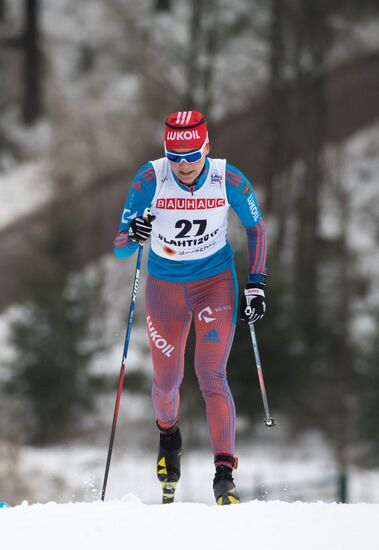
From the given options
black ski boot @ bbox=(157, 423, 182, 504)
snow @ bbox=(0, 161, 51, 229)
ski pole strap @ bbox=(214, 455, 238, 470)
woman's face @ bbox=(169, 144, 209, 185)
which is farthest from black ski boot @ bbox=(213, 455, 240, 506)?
snow @ bbox=(0, 161, 51, 229)

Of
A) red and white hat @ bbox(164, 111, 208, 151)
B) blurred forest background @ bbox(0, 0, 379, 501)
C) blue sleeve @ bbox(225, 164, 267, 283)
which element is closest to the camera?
red and white hat @ bbox(164, 111, 208, 151)

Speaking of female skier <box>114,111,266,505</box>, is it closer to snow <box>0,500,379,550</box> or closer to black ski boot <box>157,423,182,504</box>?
black ski boot <box>157,423,182,504</box>

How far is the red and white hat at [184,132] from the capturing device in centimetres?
562

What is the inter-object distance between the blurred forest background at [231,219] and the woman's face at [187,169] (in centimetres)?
1092

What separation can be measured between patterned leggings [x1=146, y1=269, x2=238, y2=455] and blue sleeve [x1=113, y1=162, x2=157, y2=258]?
358 mm

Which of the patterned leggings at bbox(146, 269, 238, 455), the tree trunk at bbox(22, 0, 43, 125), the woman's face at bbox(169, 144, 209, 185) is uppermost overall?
the tree trunk at bbox(22, 0, 43, 125)

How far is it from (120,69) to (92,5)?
363 centimetres

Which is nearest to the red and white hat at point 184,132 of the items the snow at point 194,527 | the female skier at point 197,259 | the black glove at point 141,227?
the female skier at point 197,259

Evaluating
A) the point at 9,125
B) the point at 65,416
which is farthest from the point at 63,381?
the point at 9,125

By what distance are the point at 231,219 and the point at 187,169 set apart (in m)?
17.4

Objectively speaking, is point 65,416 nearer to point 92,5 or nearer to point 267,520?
point 267,520

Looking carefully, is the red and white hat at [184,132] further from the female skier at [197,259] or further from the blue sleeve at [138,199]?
the blue sleeve at [138,199]

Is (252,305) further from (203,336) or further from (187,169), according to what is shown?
(187,169)

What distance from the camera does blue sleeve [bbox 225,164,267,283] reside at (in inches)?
230
